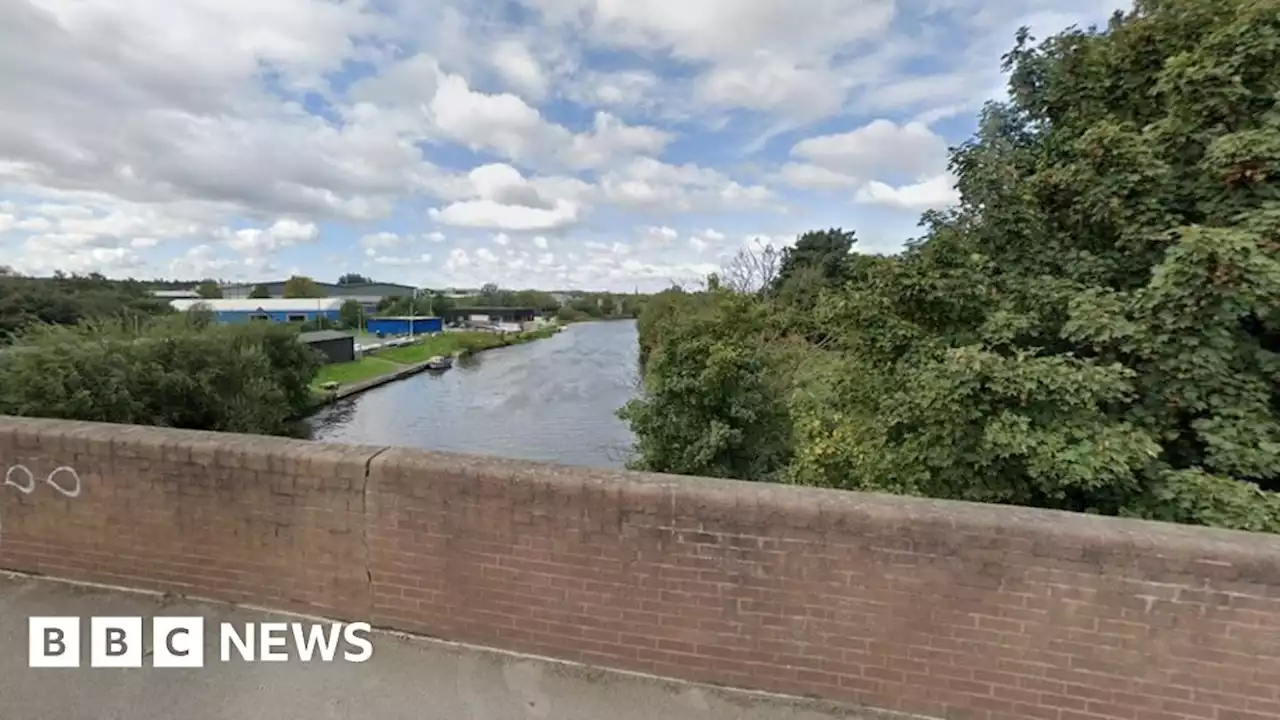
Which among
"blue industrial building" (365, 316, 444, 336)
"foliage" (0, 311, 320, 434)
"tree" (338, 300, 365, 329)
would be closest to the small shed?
"foliage" (0, 311, 320, 434)

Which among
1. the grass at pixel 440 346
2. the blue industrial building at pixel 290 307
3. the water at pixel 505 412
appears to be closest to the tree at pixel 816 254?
the water at pixel 505 412

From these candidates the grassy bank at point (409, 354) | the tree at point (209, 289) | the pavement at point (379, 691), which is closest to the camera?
the pavement at point (379, 691)

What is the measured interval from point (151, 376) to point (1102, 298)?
72.6 ft

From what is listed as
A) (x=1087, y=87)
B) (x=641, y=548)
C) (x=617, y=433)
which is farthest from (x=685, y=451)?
(x=617, y=433)

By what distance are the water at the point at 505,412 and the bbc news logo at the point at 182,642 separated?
1068cm

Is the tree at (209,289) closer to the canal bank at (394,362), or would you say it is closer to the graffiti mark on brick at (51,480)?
the canal bank at (394,362)

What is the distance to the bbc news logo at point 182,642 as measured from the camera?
257cm

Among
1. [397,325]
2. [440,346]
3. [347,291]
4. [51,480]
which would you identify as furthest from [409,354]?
[347,291]

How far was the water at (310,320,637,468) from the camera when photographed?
26.0 meters

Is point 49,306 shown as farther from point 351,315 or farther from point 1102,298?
point 351,315

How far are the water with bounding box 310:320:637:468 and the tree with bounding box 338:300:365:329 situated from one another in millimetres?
30212

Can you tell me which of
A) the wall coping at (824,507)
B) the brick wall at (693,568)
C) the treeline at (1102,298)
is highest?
the treeline at (1102,298)

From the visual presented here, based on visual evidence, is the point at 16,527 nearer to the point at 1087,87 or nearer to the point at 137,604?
the point at 137,604

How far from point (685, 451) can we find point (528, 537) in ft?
26.3
